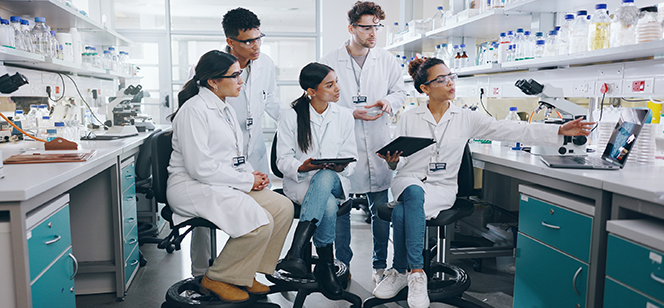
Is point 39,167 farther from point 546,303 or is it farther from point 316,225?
point 546,303

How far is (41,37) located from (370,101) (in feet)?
6.53

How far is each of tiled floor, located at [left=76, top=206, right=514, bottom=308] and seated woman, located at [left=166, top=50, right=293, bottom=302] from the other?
1.60 ft

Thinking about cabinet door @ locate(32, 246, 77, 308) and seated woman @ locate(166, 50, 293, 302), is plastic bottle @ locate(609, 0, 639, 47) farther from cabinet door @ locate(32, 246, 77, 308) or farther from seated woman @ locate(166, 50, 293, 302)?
cabinet door @ locate(32, 246, 77, 308)

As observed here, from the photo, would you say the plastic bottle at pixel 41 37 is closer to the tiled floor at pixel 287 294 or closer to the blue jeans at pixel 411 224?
the tiled floor at pixel 287 294

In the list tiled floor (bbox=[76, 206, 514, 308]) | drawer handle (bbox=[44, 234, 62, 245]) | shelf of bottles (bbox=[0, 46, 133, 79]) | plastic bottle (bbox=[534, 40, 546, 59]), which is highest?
plastic bottle (bbox=[534, 40, 546, 59])

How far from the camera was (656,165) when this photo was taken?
1.88 meters

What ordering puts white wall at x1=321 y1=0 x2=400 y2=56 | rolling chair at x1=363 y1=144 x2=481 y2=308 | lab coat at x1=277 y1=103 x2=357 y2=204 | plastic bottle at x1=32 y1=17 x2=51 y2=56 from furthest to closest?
1. white wall at x1=321 y1=0 x2=400 y2=56
2. plastic bottle at x1=32 y1=17 x2=51 y2=56
3. lab coat at x1=277 y1=103 x2=357 y2=204
4. rolling chair at x1=363 y1=144 x2=481 y2=308

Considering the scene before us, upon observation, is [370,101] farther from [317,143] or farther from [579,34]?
[579,34]

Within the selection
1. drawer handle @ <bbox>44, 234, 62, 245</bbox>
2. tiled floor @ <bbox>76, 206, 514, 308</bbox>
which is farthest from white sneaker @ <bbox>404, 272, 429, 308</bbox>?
drawer handle @ <bbox>44, 234, 62, 245</bbox>

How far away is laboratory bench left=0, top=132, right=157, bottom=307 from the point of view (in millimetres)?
1394

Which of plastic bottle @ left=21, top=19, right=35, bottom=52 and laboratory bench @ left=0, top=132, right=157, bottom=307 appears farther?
plastic bottle @ left=21, top=19, right=35, bottom=52

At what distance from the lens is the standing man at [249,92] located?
2420mm

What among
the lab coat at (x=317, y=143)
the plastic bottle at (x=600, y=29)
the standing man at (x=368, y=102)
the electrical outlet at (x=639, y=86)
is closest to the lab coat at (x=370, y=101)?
the standing man at (x=368, y=102)

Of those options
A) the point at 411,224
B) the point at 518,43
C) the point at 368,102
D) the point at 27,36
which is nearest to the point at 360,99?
the point at 368,102
